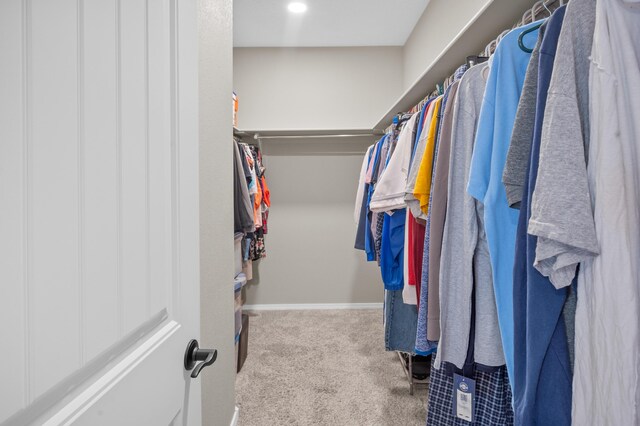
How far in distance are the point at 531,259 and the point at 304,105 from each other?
3.11 meters

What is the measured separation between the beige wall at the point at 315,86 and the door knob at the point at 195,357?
2952mm

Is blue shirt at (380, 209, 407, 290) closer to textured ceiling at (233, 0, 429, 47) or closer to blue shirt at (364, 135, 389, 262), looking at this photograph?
blue shirt at (364, 135, 389, 262)

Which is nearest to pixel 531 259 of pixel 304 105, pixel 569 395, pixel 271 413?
pixel 569 395

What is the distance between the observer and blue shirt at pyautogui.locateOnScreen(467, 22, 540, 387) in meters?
0.81

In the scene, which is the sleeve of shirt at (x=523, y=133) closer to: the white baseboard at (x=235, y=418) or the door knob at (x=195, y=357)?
the door knob at (x=195, y=357)

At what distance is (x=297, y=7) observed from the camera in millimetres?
2691

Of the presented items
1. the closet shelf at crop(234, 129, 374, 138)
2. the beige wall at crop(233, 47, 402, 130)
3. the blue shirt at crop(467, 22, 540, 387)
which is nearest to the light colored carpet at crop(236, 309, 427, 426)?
the blue shirt at crop(467, 22, 540, 387)

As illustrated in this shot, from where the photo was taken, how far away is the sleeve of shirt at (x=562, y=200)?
56 centimetres

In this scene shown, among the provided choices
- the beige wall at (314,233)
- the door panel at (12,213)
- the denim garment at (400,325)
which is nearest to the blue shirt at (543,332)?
the door panel at (12,213)

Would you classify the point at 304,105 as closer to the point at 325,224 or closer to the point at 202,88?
the point at 325,224

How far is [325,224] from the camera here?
11.5 ft

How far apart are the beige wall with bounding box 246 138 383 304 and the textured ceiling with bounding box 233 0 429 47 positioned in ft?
3.30

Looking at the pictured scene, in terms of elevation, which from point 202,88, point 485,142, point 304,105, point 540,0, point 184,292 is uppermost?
point 304,105

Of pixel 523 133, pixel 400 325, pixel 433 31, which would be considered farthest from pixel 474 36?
pixel 433 31
